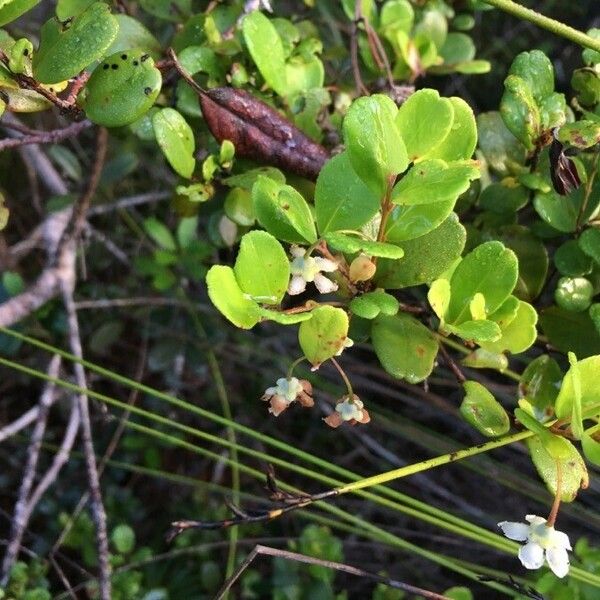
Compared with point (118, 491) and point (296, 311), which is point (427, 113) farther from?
point (118, 491)

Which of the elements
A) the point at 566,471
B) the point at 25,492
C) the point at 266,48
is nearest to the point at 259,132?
the point at 266,48

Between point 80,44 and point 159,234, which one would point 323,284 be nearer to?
point 80,44

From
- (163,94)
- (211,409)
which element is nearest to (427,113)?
(163,94)

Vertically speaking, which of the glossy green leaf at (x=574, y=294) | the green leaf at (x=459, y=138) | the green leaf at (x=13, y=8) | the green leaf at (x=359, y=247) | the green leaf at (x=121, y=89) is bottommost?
the glossy green leaf at (x=574, y=294)

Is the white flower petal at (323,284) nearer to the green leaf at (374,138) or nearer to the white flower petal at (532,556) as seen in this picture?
the green leaf at (374,138)

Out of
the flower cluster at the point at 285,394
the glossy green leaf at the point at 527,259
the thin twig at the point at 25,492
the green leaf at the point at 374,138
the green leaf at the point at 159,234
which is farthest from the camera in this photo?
the green leaf at the point at 159,234

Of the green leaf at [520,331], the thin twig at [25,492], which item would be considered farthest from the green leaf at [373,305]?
the thin twig at [25,492]
